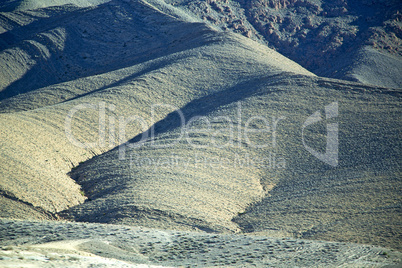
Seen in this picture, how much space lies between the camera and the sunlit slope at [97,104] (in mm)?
20391

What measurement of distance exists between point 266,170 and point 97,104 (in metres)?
15.4

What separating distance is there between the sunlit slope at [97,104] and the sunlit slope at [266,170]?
147 centimetres

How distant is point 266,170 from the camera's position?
23.5m

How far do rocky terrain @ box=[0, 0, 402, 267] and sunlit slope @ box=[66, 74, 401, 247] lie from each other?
4.2 inches

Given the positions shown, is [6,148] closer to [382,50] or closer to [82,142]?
[82,142]

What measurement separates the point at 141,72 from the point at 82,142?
12845mm

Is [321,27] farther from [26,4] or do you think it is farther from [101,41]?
[26,4]

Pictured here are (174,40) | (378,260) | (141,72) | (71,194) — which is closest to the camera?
(378,260)

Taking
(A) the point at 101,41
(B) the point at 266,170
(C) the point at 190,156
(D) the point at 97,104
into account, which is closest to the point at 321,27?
(A) the point at 101,41

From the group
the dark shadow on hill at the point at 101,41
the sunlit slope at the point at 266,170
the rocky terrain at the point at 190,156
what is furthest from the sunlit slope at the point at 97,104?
the sunlit slope at the point at 266,170


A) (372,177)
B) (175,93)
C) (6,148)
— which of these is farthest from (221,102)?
(6,148)

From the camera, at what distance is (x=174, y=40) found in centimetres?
4422

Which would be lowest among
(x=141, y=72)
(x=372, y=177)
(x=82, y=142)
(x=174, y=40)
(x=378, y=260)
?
(x=378, y=260)

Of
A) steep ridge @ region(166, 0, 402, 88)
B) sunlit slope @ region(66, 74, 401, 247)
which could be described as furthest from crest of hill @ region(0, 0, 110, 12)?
sunlit slope @ region(66, 74, 401, 247)
